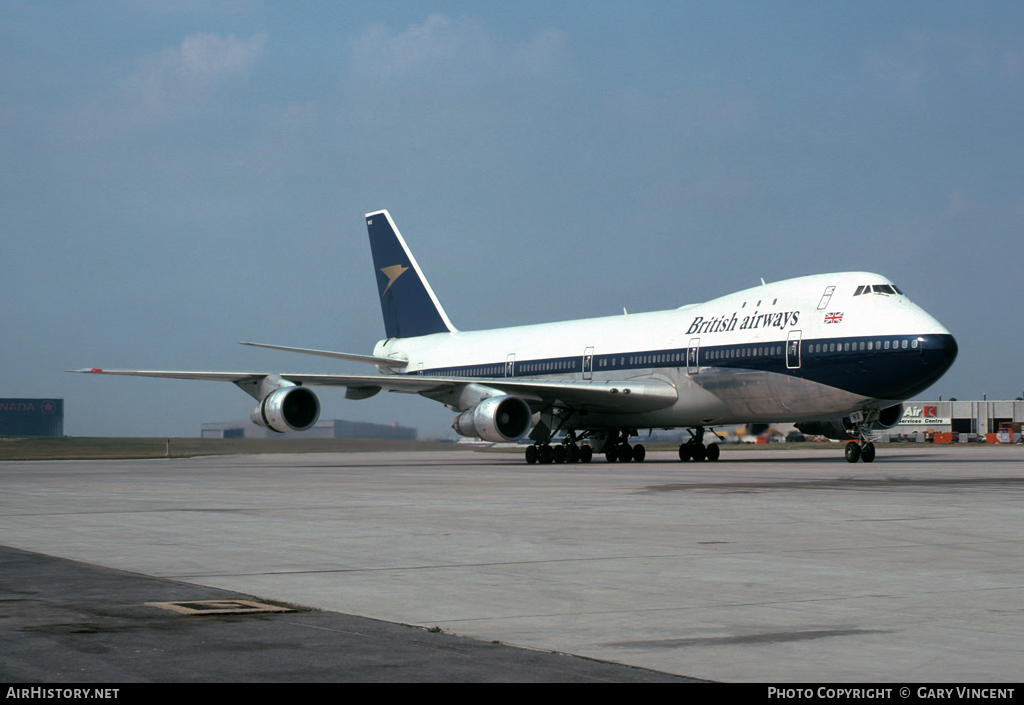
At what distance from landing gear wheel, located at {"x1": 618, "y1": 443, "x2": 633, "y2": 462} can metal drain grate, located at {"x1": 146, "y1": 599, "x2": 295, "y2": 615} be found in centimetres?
3129

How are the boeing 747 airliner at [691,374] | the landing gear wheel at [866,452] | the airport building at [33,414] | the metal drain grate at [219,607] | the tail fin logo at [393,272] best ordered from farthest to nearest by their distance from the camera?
the airport building at [33,414], the tail fin logo at [393,272], the landing gear wheel at [866,452], the boeing 747 airliner at [691,374], the metal drain grate at [219,607]

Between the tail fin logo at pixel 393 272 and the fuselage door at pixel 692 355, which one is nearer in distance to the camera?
the fuselage door at pixel 692 355

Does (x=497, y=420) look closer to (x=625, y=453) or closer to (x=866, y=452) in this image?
(x=625, y=453)

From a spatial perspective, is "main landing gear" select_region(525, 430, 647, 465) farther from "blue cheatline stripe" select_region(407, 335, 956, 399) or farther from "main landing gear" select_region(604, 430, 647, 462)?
"blue cheatline stripe" select_region(407, 335, 956, 399)

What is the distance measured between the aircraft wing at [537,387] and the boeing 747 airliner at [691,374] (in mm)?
50

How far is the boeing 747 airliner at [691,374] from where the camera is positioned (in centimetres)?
2931

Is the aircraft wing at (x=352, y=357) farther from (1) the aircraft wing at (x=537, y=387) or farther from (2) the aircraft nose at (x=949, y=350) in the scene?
(2) the aircraft nose at (x=949, y=350)

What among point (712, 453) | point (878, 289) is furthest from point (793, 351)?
point (712, 453)

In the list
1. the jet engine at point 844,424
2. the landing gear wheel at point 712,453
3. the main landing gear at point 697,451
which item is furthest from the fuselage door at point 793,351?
the landing gear wheel at point 712,453

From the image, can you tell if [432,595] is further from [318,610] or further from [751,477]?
[751,477]

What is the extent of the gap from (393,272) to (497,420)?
17.1 m

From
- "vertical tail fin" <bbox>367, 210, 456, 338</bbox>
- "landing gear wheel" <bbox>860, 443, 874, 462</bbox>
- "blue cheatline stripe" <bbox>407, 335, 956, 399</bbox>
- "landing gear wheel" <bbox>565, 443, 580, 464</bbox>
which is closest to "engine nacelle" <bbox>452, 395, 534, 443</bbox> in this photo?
"landing gear wheel" <bbox>565, 443, 580, 464</bbox>
